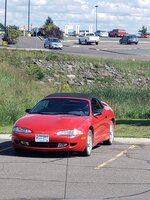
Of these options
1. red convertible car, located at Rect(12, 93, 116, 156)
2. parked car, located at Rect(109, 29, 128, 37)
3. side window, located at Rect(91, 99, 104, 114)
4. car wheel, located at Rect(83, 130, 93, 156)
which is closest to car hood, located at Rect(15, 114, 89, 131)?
red convertible car, located at Rect(12, 93, 116, 156)

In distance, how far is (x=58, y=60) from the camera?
50375mm

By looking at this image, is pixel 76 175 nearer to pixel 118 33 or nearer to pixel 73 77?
pixel 73 77

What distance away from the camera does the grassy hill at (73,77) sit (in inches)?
1330

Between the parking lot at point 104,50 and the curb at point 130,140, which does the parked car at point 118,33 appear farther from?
the curb at point 130,140

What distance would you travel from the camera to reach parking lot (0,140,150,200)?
417 inches

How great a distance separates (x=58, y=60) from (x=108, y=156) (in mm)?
35362

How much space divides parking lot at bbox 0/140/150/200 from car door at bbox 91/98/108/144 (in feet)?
1.35

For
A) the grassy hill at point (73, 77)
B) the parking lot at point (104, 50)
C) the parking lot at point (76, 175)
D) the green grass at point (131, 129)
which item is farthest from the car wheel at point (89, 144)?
the parking lot at point (104, 50)

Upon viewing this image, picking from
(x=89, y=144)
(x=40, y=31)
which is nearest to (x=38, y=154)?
(x=89, y=144)

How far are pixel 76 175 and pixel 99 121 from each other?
415cm

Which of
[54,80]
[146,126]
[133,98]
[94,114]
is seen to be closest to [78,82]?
[54,80]

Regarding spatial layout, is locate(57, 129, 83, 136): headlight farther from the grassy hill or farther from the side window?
the grassy hill

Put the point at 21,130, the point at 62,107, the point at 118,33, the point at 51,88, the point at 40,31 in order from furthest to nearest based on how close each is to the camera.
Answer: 1. the point at 118,33
2. the point at 40,31
3. the point at 51,88
4. the point at 62,107
5. the point at 21,130

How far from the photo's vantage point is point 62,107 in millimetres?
16188
